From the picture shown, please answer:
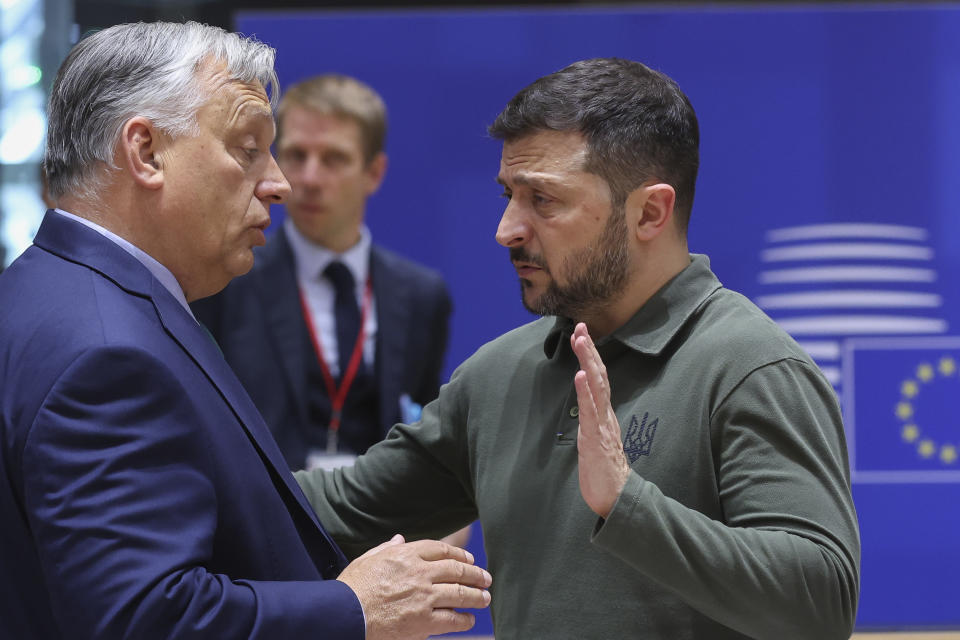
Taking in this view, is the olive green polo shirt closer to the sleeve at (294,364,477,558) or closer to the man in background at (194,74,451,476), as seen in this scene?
the sleeve at (294,364,477,558)

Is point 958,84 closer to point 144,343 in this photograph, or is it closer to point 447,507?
point 447,507

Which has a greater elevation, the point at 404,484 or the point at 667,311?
the point at 667,311

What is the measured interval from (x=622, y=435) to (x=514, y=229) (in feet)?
1.33

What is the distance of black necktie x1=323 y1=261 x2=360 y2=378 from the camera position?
374 centimetres

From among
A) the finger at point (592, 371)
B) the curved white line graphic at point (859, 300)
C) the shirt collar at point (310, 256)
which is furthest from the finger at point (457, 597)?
the curved white line graphic at point (859, 300)

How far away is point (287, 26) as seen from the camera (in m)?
4.28

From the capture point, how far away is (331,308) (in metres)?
3.82

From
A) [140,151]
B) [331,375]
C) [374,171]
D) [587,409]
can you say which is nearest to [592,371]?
[587,409]

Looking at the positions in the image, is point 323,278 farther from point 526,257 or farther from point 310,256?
point 526,257

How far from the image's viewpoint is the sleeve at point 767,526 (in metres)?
1.58

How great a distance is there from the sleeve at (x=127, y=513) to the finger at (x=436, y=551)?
242 millimetres

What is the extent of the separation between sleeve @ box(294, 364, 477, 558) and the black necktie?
5.22 ft

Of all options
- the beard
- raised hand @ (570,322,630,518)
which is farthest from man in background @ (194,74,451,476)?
raised hand @ (570,322,630,518)

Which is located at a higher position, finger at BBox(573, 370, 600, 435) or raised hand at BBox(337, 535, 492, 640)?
finger at BBox(573, 370, 600, 435)
